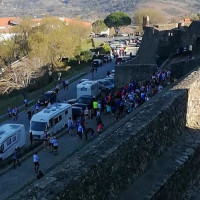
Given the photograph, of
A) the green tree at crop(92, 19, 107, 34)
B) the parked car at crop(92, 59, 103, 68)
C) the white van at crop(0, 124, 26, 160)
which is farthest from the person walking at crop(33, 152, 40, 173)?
the green tree at crop(92, 19, 107, 34)

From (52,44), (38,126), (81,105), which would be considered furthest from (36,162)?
(52,44)

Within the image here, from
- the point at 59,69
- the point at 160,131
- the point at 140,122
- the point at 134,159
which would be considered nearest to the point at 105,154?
the point at 134,159

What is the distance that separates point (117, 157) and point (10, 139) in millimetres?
11092

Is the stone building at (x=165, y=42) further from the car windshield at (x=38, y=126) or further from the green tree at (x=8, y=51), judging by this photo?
the green tree at (x=8, y=51)

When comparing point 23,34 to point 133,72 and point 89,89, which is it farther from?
point 133,72

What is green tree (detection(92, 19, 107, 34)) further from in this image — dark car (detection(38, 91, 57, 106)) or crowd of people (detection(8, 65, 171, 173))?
crowd of people (detection(8, 65, 171, 173))

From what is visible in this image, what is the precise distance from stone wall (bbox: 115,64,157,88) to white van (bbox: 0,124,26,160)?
1003 centimetres

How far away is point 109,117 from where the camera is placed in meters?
20.1

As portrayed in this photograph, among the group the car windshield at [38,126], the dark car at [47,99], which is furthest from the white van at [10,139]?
the dark car at [47,99]

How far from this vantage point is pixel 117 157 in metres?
7.74

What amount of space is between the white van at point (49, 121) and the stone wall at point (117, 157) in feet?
30.7

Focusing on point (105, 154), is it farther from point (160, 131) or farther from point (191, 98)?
point (191, 98)

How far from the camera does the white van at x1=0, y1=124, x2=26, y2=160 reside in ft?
56.9

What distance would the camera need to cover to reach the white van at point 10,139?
17344 mm
